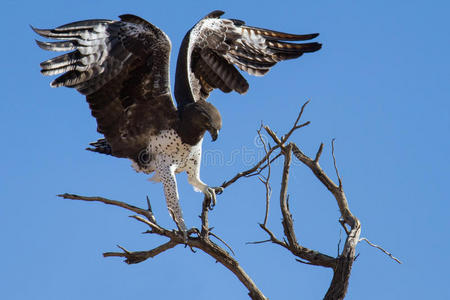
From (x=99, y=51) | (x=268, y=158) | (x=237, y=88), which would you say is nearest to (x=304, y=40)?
(x=237, y=88)

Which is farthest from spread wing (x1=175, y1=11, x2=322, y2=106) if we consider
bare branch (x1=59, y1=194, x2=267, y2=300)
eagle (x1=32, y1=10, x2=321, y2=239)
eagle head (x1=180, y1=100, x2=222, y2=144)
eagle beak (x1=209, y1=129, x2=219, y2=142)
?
bare branch (x1=59, y1=194, x2=267, y2=300)

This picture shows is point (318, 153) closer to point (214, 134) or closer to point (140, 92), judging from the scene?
point (214, 134)

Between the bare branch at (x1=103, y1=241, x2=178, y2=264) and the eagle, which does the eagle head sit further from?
the bare branch at (x1=103, y1=241, x2=178, y2=264)

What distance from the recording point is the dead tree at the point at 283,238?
7.00m

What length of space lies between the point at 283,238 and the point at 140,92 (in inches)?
89.1

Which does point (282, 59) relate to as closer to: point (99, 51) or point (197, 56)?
point (197, 56)

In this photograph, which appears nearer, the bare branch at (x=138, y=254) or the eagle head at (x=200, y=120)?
the bare branch at (x=138, y=254)

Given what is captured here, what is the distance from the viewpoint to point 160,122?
25.4ft

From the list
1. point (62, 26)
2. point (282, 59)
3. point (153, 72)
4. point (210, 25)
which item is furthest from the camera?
point (282, 59)

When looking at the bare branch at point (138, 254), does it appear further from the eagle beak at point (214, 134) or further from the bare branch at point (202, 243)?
the eagle beak at point (214, 134)

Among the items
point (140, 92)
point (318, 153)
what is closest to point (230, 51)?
point (140, 92)

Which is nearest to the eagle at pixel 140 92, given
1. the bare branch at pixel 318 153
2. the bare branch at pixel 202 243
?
the bare branch at pixel 202 243

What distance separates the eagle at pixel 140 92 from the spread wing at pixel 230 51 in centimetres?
8

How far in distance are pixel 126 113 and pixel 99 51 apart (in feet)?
2.71
